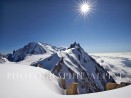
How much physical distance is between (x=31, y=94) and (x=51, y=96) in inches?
55.4

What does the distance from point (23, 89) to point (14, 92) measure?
107 cm

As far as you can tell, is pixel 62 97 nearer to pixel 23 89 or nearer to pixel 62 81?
pixel 23 89

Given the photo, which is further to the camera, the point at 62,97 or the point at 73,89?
the point at 73,89

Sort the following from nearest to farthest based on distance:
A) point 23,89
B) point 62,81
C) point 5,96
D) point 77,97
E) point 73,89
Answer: point 5,96, point 77,97, point 23,89, point 73,89, point 62,81

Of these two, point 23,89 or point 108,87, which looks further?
point 108,87

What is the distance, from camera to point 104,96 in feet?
34.7

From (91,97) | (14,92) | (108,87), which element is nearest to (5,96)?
(14,92)

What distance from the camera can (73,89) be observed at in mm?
18141

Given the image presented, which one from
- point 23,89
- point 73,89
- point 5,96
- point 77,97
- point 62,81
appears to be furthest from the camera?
point 62,81

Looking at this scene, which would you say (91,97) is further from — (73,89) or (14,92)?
(73,89)

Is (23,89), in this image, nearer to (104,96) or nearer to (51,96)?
(51,96)

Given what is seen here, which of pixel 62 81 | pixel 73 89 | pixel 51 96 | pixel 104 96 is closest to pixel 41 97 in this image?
pixel 51 96

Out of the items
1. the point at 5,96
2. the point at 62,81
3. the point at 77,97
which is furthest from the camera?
the point at 62,81

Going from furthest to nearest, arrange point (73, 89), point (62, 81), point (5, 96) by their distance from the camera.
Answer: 1. point (62, 81)
2. point (73, 89)
3. point (5, 96)
